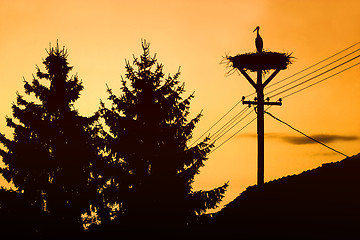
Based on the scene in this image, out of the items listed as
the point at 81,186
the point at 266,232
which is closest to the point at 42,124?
the point at 81,186

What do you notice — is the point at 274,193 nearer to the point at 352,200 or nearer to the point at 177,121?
the point at 352,200

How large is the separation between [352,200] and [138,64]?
1305 cm

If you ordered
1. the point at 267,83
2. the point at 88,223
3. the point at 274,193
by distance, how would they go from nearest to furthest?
the point at 274,193 → the point at 267,83 → the point at 88,223

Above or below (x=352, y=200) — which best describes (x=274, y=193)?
above

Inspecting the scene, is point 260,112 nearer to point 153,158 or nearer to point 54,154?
point 153,158

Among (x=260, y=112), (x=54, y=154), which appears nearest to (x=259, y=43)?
(x=260, y=112)

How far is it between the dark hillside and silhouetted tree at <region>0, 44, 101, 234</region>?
1079cm

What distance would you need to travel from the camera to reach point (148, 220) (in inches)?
711


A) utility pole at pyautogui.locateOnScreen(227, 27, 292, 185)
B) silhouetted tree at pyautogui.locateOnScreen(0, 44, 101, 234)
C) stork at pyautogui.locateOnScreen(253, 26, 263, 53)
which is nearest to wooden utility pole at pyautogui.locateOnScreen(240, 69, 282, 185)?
utility pole at pyautogui.locateOnScreen(227, 27, 292, 185)

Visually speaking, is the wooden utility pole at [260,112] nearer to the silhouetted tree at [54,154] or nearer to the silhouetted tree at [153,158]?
the silhouetted tree at [153,158]

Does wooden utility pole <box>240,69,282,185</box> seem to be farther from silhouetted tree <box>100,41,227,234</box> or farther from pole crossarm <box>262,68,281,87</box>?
silhouetted tree <box>100,41,227,234</box>

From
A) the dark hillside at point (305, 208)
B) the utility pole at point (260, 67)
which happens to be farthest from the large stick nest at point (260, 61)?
the dark hillside at point (305, 208)

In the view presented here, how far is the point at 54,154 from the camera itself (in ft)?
75.3

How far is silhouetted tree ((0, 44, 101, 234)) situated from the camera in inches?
872
